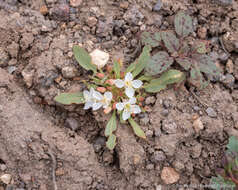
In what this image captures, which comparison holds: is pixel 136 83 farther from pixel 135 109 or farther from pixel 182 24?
pixel 182 24

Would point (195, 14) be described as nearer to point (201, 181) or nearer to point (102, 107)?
point (102, 107)

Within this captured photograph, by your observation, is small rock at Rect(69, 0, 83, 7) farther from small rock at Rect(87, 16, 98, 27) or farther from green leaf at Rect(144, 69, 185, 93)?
green leaf at Rect(144, 69, 185, 93)

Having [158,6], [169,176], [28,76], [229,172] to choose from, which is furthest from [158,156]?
[158,6]

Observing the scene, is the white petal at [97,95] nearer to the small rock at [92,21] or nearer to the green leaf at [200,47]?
the small rock at [92,21]

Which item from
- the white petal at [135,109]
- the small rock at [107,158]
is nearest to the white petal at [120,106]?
the white petal at [135,109]

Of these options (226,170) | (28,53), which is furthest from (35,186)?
(226,170)

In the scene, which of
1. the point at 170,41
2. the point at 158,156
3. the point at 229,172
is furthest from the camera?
the point at 170,41
